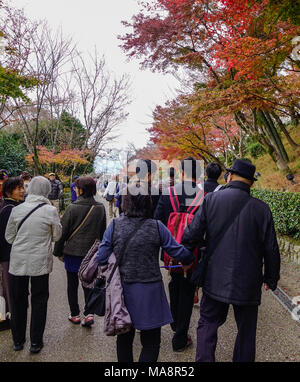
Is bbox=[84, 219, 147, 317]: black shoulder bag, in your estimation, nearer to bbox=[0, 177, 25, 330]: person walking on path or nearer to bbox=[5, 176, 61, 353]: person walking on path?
bbox=[5, 176, 61, 353]: person walking on path

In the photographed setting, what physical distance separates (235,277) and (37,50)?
35.2ft

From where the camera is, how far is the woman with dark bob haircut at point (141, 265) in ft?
6.62

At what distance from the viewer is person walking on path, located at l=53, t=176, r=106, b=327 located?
306cm

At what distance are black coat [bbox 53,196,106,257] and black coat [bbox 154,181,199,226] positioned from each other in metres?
0.80

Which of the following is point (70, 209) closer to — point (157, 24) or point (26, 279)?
point (26, 279)

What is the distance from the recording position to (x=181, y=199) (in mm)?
2861

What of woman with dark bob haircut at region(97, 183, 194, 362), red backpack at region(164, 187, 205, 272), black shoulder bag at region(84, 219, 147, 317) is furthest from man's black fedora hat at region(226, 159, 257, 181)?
black shoulder bag at region(84, 219, 147, 317)

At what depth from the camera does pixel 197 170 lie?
3164 millimetres

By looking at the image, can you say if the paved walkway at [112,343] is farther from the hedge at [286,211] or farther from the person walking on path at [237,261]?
the hedge at [286,211]

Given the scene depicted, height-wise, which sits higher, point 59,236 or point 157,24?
point 157,24

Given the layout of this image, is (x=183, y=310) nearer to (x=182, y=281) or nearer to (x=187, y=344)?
(x=182, y=281)
